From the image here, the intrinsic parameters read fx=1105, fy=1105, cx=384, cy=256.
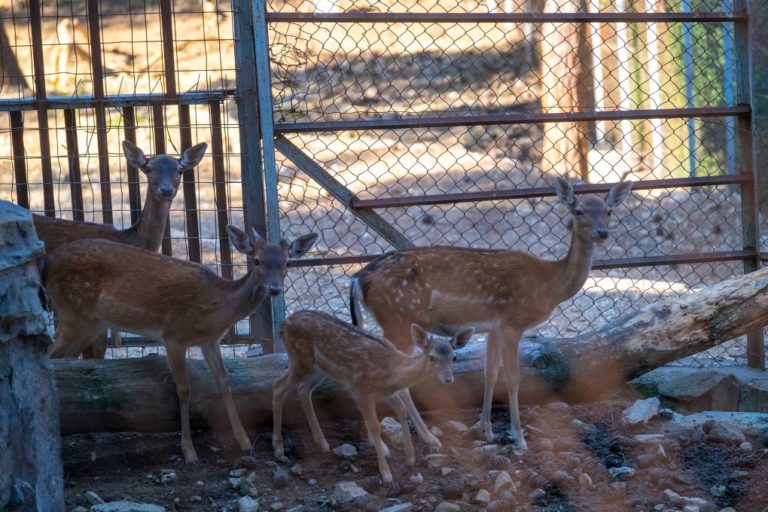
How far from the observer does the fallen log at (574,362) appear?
6902 mm

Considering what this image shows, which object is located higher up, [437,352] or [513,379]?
[437,352]

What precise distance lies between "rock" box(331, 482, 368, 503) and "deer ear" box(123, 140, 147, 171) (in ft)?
11.2

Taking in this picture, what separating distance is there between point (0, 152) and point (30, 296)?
1466 centimetres

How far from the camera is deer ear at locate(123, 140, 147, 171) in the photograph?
27.0 feet

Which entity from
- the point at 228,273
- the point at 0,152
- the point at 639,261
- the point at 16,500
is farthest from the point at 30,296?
the point at 0,152

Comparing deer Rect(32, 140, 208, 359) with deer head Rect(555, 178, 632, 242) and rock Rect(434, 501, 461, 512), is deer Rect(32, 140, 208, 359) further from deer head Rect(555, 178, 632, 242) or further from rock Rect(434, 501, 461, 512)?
rock Rect(434, 501, 461, 512)

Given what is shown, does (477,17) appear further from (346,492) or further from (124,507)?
(124,507)

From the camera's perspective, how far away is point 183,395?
6586 millimetres

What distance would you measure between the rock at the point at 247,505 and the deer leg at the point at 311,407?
92 cm

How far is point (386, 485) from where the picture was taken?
610 cm

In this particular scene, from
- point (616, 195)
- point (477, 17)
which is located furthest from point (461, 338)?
point (477, 17)

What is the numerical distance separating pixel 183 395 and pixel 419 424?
4.74ft

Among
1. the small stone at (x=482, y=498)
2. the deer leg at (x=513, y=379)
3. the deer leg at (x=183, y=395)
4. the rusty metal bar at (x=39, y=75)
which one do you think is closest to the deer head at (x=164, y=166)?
the rusty metal bar at (x=39, y=75)

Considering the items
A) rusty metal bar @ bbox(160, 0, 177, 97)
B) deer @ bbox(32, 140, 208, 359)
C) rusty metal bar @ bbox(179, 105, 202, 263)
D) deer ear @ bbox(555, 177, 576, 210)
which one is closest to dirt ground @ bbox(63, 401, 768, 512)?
deer ear @ bbox(555, 177, 576, 210)
